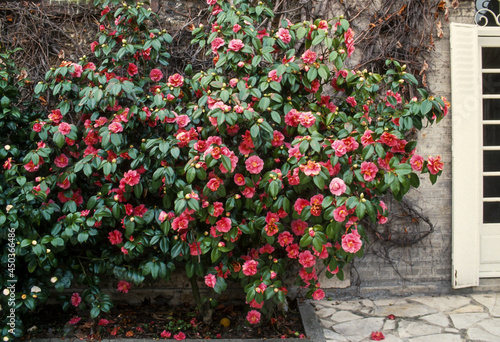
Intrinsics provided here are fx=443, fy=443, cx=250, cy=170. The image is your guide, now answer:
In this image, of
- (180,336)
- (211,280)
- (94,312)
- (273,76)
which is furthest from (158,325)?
(273,76)

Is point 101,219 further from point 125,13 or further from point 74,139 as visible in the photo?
point 125,13

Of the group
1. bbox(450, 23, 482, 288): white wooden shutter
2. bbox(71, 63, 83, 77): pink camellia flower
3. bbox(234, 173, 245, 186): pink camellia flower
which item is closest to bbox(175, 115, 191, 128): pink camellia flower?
bbox(234, 173, 245, 186): pink camellia flower

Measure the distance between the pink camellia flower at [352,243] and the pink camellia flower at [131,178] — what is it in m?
1.48

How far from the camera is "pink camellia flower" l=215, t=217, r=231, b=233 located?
2939mm

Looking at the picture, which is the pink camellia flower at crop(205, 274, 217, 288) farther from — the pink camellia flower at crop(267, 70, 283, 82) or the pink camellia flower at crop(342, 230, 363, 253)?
the pink camellia flower at crop(267, 70, 283, 82)

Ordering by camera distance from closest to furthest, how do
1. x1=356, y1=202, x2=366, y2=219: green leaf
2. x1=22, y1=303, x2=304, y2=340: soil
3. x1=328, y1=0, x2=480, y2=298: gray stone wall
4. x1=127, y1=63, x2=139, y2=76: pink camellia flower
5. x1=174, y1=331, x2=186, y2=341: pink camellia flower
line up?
x1=356, y1=202, x2=366, y2=219: green leaf
x1=174, y1=331, x2=186, y2=341: pink camellia flower
x1=22, y1=303, x2=304, y2=340: soil
x1=127, y1=63, x2=139, y2=76: pink camellia flower
x1=328, y1=0, x2=480, y2=298: gray stone wall

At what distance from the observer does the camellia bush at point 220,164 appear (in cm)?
278

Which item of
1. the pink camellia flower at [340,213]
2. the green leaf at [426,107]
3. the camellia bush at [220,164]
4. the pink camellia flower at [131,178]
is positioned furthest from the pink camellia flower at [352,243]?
the pink camellia flower at [131,178]

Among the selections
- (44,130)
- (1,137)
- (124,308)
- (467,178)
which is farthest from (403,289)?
(1,137)

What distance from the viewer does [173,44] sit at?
3932mm

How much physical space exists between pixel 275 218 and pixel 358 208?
0.63m

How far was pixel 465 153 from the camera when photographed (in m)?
4.00

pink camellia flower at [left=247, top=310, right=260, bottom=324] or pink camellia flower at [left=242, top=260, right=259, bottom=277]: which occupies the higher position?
pink camellia flower at [left=242, top=260, right=259, bottom=277]

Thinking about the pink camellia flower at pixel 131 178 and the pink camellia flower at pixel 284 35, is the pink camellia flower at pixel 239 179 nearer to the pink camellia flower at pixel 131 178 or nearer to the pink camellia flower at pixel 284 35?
the pink camellia flower at pixel 131 178
